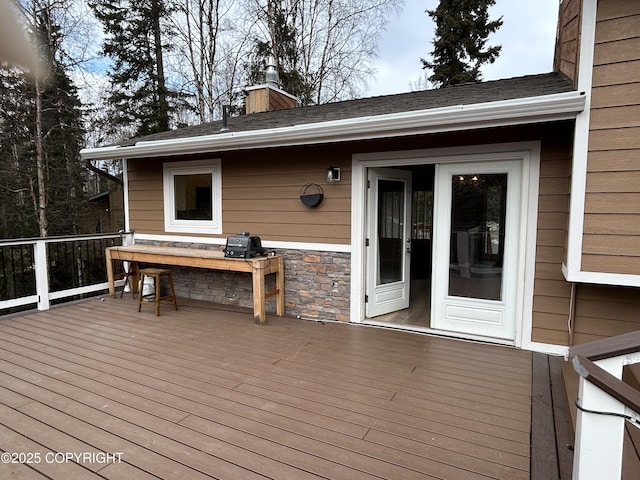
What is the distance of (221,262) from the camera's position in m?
4.31

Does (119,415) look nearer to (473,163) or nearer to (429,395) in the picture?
(429,395)

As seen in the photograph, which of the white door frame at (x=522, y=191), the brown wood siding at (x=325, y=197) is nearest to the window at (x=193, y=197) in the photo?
the brown wood siding at (x=325, y=197)

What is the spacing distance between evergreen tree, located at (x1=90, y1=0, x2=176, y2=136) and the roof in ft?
20.8

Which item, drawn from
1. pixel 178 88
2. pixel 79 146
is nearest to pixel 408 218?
pixel 79 146

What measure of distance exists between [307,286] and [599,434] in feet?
11.4

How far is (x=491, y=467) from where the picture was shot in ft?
6.18

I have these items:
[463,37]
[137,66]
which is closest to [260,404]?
[137,66]

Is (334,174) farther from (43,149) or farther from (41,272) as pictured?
(43,149)

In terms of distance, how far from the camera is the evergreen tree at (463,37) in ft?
37.6

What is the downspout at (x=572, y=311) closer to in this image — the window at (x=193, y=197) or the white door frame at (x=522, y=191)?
the white door frame at (x=522, y=191)

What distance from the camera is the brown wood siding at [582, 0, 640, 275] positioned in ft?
8.27

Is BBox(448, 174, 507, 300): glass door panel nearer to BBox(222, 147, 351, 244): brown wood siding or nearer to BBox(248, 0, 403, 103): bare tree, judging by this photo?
BBox(222, 147, 351, 244): brown wood siding

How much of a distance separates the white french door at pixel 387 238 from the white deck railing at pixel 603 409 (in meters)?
3.07

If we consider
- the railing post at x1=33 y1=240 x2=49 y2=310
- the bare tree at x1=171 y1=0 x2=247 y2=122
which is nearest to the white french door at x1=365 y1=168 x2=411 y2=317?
the railing post at x1=33 y1=240 x2=49 y2=310
